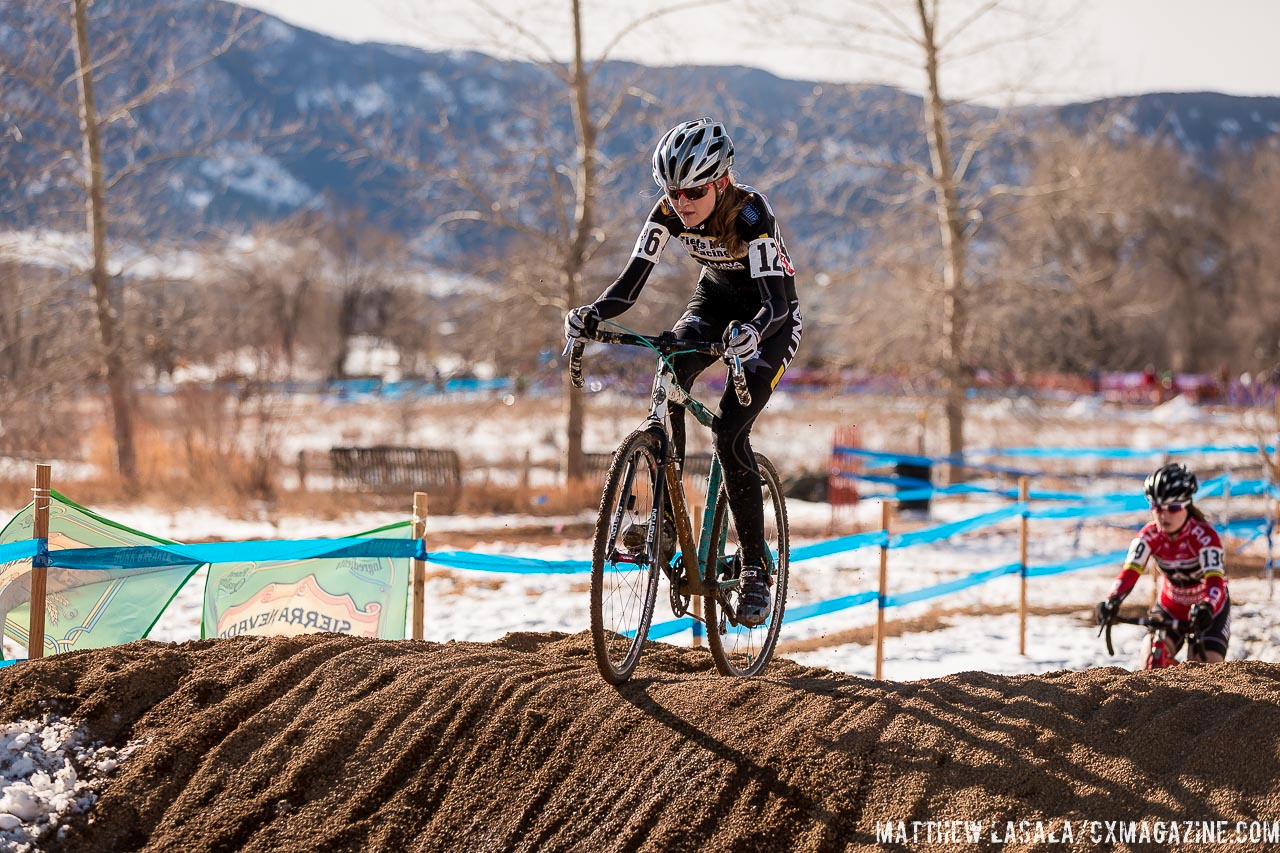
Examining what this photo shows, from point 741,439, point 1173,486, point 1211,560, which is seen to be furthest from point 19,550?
point 1211,560

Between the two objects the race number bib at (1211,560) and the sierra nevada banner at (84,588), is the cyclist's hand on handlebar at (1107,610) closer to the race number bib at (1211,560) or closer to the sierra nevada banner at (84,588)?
the race number bib at (1211,560)

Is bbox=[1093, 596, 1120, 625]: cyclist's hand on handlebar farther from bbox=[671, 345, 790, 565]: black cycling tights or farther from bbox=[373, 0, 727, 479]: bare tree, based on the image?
bbox=[373, 0, 727, 479]: bare tree

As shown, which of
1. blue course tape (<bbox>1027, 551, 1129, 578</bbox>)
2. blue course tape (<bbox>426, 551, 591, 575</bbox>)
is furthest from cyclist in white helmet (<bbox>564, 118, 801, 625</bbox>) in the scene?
blue course tape (<bbox>1027, 551, 1129, 578</bbox>)

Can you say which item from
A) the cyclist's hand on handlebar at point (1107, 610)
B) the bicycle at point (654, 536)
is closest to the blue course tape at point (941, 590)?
the cyclist's hand on handlebar at point (1107, 610)

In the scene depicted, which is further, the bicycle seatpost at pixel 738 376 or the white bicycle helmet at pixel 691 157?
the white bicycle helmet at pixel 691 157

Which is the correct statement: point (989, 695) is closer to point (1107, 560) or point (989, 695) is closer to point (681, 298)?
point (1107, 560)

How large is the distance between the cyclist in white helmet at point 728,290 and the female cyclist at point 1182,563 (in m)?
2.47

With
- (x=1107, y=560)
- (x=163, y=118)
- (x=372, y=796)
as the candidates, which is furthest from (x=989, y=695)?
(x=163, y=118)

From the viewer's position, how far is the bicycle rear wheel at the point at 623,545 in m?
4.77

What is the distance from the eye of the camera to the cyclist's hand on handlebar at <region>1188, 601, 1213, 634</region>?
6383 mm

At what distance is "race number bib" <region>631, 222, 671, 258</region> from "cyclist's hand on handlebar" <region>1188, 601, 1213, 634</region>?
12.6ft

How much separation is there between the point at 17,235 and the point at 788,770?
17.1 metres

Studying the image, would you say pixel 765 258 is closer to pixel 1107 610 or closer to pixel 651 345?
pixel 651 345

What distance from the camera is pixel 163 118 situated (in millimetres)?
20469
